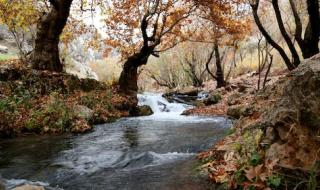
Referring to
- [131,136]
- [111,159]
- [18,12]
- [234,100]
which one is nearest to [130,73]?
[234,100]

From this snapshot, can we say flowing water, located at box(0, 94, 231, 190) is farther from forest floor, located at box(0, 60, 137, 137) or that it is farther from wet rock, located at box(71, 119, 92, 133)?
forest floor, located at box(0, 60, 137, 137)

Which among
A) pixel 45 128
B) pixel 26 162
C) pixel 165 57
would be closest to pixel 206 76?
pixel 165 57

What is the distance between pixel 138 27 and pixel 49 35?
18.4 ft

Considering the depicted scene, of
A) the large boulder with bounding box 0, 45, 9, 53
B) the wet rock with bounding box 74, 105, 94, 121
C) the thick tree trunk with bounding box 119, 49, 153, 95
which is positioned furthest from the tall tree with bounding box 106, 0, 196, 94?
the large boulder with bounding box 0, 45, 9, 53

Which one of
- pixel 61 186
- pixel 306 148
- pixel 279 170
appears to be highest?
pixel 306 148

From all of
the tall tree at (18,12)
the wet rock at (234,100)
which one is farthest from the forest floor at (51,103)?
the wet rock at (234,100)

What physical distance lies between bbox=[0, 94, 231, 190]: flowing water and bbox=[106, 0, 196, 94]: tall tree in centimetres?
780

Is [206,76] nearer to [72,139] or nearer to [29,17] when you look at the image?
[29,17]

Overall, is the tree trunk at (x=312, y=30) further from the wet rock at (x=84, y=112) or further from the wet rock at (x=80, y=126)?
the wet rock at (x=84, y=112)

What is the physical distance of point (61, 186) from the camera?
569 centimetres

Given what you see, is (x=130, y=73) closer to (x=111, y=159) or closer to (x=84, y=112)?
(x=84, y=112)

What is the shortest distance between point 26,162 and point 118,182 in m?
2.77

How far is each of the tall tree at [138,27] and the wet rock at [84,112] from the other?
5.57 m

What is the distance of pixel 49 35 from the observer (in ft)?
53.4
